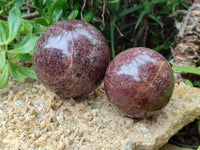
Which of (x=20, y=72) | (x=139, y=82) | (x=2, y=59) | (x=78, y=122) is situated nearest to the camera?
(x=139, y=82)

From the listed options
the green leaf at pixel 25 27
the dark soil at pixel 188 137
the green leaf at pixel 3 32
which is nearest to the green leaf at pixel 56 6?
the green leaf at pixel 25 27

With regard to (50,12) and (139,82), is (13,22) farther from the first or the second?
(139,82)

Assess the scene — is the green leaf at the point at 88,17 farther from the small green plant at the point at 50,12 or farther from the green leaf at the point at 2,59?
the green leaf at the point at 2,59

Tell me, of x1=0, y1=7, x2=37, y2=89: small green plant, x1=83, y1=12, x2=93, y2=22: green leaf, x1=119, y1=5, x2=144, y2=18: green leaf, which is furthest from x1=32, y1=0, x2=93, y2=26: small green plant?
x1=119, y1=5, x2=144, y2=18: green leaf

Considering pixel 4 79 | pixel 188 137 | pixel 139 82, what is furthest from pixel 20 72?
pixel 188 137

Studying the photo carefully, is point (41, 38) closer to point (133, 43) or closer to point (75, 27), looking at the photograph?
point (75, 27)

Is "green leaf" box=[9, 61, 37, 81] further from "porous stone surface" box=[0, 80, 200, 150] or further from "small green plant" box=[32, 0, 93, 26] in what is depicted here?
"small green plant" box=[32, 0, 93, 26]
